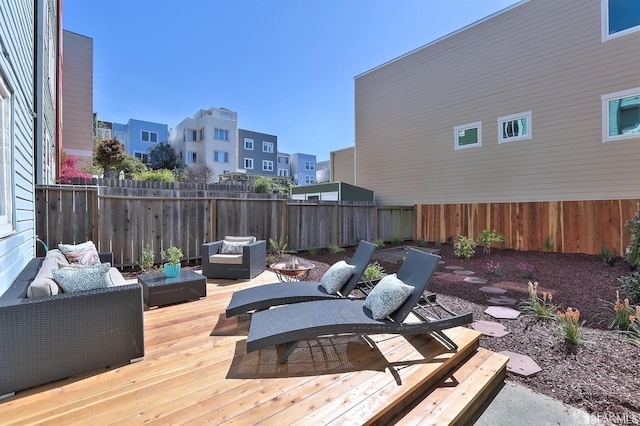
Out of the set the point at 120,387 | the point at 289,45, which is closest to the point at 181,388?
the point at 120,387

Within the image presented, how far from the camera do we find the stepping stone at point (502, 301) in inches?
171

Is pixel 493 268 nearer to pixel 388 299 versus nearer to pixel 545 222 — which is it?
pixel 545 222

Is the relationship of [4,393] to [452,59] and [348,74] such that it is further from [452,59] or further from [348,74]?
[348,74]

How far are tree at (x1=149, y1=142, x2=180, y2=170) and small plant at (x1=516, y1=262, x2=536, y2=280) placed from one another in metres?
24.5

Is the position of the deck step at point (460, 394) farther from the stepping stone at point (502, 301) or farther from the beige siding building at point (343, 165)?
the beige siding building at point (343, 165)

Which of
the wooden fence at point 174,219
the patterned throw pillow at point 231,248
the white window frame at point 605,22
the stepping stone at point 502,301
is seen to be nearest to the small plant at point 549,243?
the stepping stone at point 502,301

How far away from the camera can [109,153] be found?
40.2 feet

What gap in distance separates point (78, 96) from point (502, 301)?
17303mm

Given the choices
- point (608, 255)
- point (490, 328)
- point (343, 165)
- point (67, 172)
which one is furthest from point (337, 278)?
point (343, 165)

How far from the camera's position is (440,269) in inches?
262

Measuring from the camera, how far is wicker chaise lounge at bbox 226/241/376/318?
3.19 m

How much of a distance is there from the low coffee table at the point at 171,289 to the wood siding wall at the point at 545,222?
27.8 feet

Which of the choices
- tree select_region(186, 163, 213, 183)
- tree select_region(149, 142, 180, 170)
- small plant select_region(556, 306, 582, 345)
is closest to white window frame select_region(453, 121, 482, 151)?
small plant select_region(556, 306, 582, 345)

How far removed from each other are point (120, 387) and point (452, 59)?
11.8 metres
